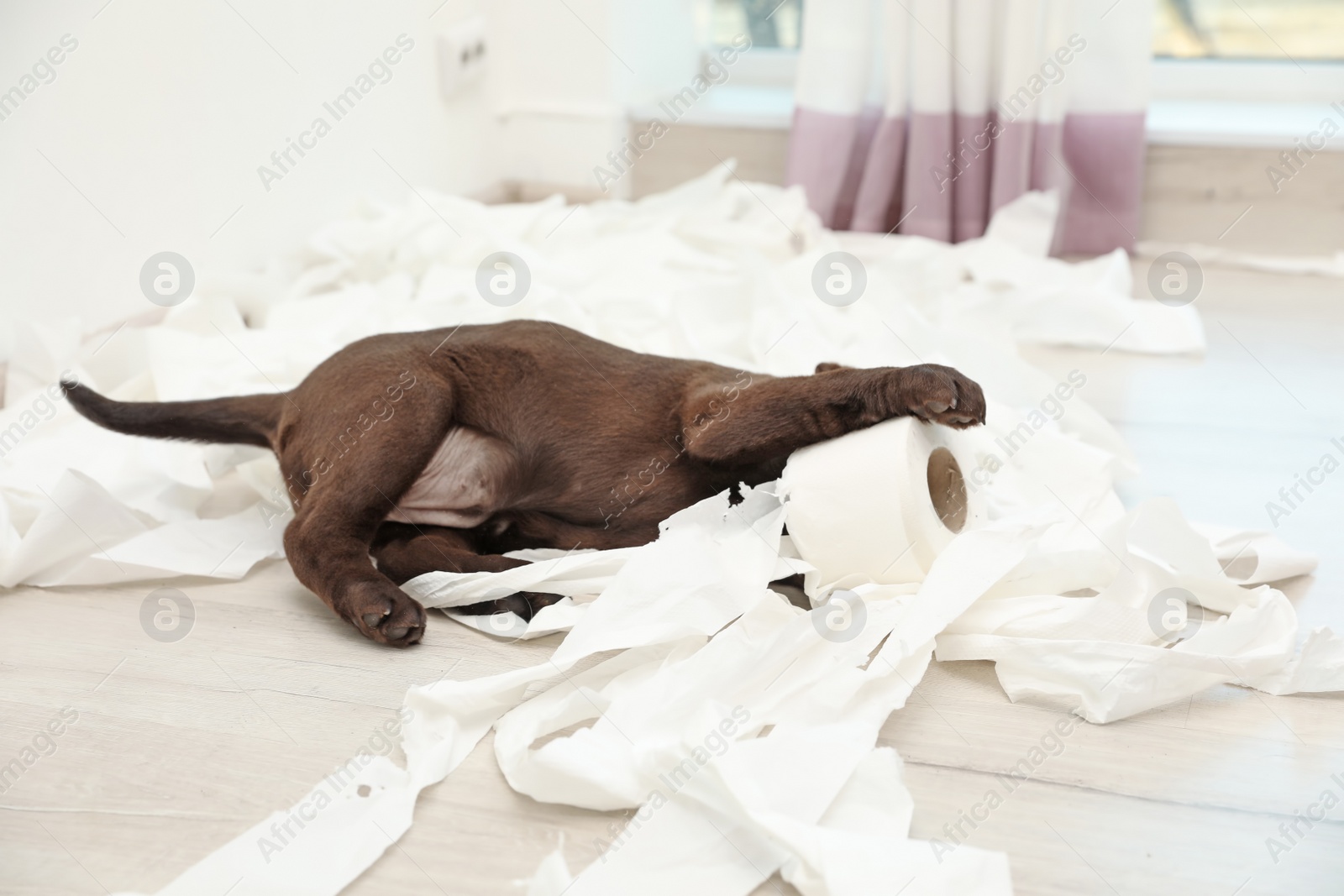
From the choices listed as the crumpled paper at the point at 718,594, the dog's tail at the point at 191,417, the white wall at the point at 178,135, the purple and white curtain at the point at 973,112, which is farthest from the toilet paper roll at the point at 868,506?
the purple and white curtain at the point at 973,112

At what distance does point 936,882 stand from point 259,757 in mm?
672

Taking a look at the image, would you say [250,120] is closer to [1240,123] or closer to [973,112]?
[973,112]

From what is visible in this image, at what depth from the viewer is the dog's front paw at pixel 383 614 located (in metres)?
1.31

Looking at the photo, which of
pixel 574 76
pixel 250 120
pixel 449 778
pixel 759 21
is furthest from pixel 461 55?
pixel 449 778

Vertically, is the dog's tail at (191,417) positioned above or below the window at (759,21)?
above

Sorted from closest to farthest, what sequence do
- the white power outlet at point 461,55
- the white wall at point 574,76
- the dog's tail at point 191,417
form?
the dog's tail at point 191,417 < the white power outlet at point 461,55 < the white wall at point 574,76

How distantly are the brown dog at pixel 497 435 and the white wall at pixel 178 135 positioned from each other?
0.66 meters

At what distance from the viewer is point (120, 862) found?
3.29 feet

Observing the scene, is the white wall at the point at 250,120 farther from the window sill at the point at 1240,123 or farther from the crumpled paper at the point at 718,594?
the window sill at the point at 1240,123

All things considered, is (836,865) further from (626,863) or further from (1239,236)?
(1239,236)

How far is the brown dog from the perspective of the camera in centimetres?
137

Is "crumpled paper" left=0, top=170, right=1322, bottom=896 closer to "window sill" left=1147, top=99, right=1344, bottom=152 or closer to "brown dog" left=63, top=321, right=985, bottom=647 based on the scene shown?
"brown dog" left=63, top=321, right=985, bottom=647

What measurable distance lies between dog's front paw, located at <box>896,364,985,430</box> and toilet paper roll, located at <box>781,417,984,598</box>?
0.07ft

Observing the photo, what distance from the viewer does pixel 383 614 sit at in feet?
4.30
